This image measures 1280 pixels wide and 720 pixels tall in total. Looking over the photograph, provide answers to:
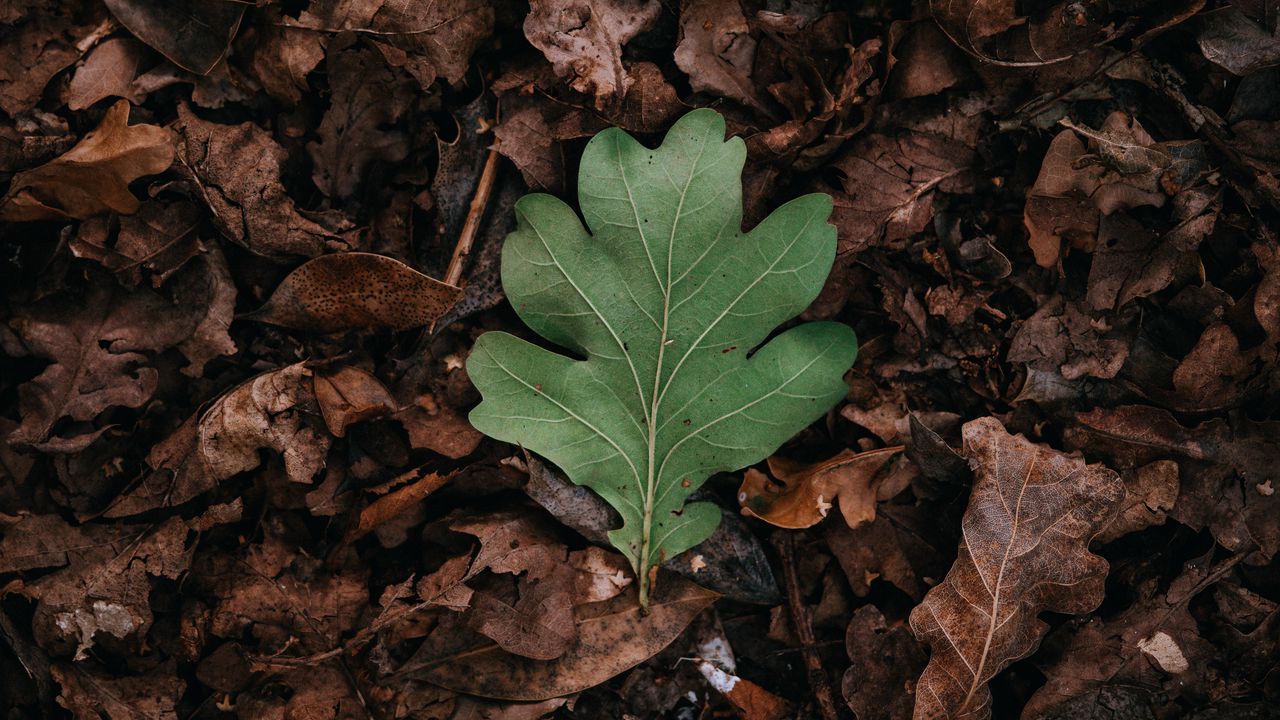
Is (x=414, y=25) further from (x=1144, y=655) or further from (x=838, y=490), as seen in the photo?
(x=1144, y=655)

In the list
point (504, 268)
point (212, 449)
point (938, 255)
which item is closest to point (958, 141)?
point (938, 255)

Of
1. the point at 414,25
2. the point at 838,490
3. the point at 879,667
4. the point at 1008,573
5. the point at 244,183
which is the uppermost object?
the point at 414,25

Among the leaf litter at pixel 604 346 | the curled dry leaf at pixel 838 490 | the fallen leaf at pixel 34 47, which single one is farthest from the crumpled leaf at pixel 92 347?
the curled dry leaf at pixel 838 490

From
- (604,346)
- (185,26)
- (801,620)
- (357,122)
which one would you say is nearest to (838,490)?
(801,620)

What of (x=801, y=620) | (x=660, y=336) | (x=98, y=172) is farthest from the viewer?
(x=801, y=620)

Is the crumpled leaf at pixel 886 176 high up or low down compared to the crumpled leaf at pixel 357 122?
down

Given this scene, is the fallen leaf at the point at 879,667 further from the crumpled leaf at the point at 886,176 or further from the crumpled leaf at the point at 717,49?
the crumpled leaf at the point at 717,49
